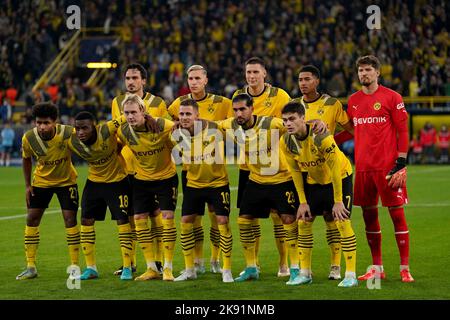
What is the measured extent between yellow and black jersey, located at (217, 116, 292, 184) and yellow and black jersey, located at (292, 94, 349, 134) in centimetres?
36

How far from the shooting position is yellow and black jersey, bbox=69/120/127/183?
1147 centimetres

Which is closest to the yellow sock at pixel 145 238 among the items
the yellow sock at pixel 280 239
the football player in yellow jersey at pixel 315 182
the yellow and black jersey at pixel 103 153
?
the yellow and black jersey at pixel 103 153

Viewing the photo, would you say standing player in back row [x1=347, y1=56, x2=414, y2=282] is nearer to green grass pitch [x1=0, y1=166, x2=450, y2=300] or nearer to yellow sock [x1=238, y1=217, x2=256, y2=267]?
green grass pitch [x1=0, y1=166, x2=450, y2=300]

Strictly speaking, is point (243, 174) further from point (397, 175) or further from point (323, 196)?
point (397, 175)

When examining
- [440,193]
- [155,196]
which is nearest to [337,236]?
[155,196]

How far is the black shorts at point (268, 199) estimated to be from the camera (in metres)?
11.2

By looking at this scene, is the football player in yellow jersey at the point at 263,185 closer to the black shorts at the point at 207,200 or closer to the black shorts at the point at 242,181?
the black shorts at the point at 207,200

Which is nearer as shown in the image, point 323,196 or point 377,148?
point 323,196

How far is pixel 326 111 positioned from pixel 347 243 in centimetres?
160

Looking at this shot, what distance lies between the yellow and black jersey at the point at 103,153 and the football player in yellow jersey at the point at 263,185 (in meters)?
1.36

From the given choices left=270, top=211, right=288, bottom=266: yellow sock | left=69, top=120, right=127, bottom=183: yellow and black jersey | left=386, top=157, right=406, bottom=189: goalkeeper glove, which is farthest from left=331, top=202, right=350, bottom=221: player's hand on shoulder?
left=69, top=120, right=127, bottom=183: yellow and black jersey

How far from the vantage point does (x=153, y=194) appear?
11.6 meters

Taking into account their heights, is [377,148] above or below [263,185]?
above

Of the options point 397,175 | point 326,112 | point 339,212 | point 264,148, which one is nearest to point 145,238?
point 264,148
